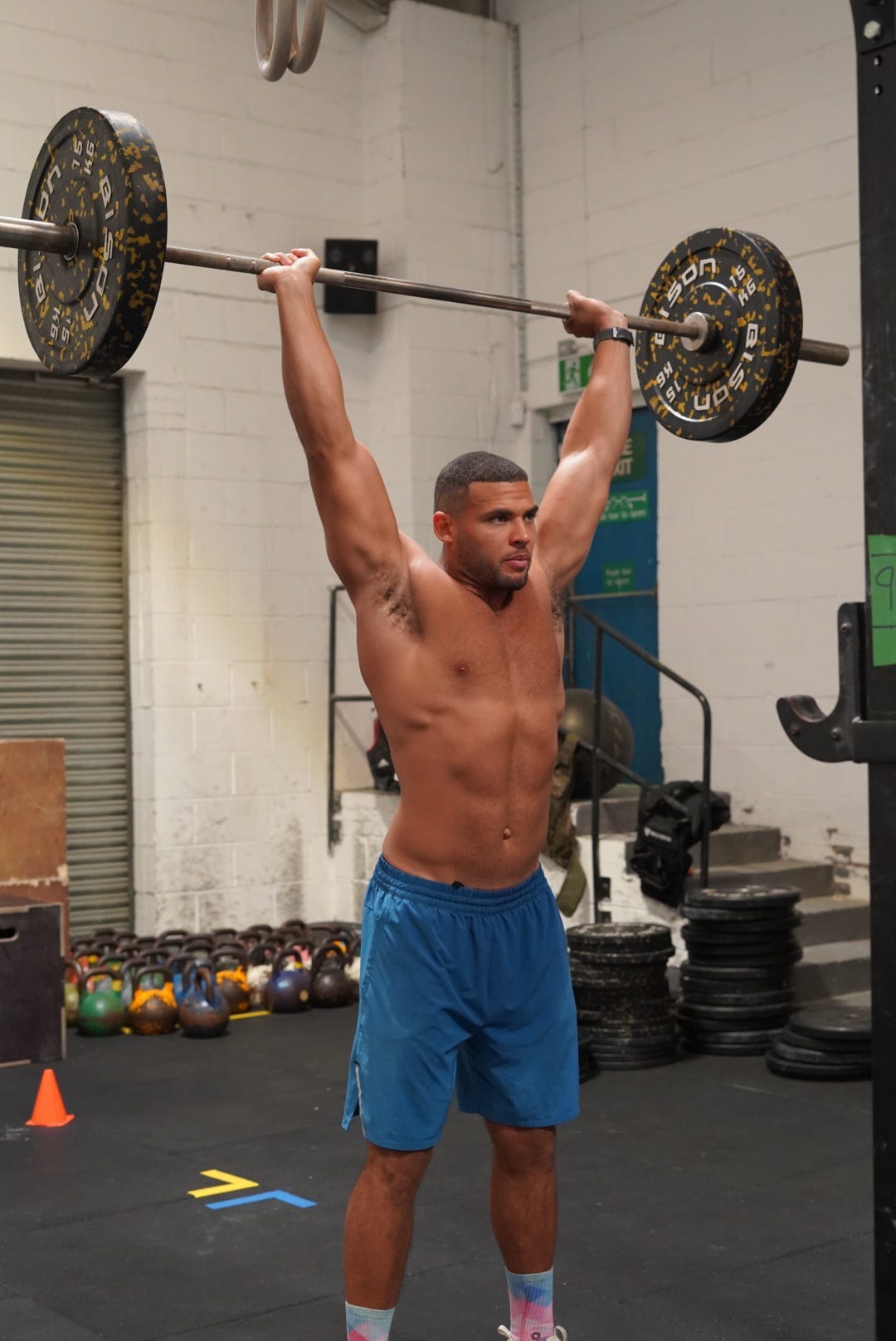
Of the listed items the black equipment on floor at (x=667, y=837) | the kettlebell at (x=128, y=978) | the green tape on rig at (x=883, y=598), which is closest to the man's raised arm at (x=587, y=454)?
the green tape on rig at (x=883, y=598)

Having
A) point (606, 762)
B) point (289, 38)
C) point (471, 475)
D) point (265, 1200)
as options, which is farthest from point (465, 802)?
point (606, 762)

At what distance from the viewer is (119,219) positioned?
8.07 ft

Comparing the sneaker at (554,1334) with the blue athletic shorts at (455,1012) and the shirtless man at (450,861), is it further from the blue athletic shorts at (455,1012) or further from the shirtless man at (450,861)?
the blue athletic shorts at (455,1012)

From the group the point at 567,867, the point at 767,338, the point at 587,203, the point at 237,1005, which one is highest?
the point at 587,203

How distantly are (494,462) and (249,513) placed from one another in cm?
473

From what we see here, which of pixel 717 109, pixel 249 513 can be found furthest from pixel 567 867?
pixel 717 109

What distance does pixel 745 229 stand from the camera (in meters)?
6.68

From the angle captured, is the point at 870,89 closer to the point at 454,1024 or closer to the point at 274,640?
the point at 454,1024

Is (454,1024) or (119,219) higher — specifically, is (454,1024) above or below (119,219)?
below

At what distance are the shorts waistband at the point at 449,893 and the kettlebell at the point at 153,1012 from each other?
3.48 meters

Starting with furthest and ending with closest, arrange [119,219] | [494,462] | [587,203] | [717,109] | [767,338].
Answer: [587,203] → [717,109] → [767,338] → [494,462] → [119,219]

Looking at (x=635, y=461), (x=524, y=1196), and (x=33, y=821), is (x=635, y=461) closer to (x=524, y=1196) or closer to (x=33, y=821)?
(x=33, y=821)

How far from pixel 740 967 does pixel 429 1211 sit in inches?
80.8

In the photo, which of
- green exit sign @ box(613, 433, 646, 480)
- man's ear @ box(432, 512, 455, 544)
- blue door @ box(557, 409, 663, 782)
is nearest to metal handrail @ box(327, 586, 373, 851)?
blue door @ box(557, 409, 663, 782)
